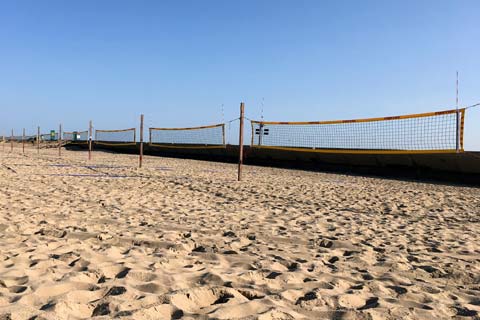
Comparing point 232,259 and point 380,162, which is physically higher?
point 380,162

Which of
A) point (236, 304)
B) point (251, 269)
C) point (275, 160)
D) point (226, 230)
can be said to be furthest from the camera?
point (275, 160)

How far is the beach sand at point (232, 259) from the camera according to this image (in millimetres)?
1985

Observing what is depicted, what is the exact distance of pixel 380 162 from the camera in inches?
481

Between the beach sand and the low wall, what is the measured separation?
5.23 metres

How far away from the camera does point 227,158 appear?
17953 mm

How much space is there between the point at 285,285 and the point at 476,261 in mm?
1668

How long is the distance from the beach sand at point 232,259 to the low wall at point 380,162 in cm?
523

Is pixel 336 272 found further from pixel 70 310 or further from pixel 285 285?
pixel 70 310

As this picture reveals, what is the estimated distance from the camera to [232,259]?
285 cm

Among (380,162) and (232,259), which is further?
(380,162)

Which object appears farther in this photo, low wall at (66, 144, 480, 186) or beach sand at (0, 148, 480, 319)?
low wall at (66, 144, 480, 186)

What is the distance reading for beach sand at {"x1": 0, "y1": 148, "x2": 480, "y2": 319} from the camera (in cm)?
199

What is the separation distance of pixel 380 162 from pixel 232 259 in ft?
34.4

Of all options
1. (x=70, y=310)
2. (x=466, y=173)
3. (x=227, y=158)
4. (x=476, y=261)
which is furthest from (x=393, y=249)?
(x=227, y=158)
